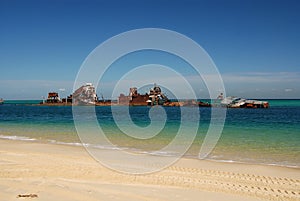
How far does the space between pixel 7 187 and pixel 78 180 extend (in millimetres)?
1790

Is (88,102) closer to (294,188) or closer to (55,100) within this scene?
(55,100)

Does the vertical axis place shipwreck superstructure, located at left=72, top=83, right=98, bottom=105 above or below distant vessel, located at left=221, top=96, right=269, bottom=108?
above

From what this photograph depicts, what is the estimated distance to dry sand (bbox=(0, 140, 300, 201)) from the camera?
709cm

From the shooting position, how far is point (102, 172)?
379 inches

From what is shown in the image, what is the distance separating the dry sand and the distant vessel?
85.0m

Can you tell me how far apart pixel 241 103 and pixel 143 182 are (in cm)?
9001

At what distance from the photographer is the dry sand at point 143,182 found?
23.2 feet

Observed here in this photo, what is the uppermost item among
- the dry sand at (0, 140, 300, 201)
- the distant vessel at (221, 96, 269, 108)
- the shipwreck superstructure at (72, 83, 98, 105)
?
the shipwreck superstructure at (72, 83, 98, 105)

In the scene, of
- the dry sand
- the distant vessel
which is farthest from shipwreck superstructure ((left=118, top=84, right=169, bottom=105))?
the dry sand

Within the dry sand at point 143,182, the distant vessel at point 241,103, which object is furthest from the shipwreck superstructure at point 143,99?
the dry sand at point 143,182

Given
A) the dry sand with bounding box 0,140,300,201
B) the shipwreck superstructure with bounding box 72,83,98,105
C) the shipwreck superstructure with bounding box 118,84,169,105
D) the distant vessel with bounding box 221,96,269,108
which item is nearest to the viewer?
the dry sand with bounding box 0,140,300,201

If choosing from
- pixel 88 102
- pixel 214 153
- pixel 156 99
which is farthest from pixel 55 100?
pixel 214 153

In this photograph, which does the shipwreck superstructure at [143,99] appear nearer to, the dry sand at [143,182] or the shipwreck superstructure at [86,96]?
the shipwreck superstructure at [86,96]

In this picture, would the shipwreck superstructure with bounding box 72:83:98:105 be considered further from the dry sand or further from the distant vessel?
the dry sand
